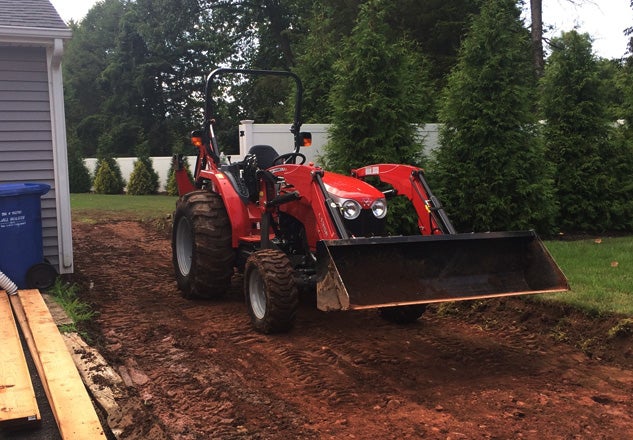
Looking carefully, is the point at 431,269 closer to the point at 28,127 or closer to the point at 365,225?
Result: the point at 365,225

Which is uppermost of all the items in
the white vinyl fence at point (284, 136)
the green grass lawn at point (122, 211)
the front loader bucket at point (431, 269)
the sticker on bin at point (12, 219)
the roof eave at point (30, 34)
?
the roof eave at point (30, 34)

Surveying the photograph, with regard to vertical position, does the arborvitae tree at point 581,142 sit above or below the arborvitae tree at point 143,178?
above

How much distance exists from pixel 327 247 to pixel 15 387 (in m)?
2.29

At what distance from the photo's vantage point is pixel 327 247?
4.61m

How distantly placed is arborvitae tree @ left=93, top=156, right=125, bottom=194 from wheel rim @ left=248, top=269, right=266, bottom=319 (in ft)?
82.1

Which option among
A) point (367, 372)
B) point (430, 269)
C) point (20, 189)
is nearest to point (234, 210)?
point (20, 189)

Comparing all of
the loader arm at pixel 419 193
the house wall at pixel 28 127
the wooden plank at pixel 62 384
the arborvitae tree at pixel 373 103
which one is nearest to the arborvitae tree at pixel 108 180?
the arborvitae tree at pixel 373 103

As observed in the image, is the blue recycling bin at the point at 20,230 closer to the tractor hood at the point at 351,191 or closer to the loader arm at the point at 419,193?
the tractor hood at the point at 351,191

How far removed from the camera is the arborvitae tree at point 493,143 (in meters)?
9.52

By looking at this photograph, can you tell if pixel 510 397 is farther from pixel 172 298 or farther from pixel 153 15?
pixel 153 15

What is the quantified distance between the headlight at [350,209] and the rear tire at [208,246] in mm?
1666

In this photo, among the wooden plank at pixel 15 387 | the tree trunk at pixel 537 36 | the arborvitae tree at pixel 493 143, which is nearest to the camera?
the wooden plank at pixel 15 387

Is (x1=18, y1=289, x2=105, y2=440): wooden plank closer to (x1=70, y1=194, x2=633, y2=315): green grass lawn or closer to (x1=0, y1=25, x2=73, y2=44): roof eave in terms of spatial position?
(x1=0, y1=25, x2=73, y2=44): roof eave

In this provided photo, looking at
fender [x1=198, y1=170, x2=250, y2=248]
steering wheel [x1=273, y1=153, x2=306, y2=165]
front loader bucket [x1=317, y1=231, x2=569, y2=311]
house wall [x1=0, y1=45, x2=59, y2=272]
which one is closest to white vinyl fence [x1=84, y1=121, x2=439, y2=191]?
house wall [x1=0, y1=45, x2=59, y2=272]
